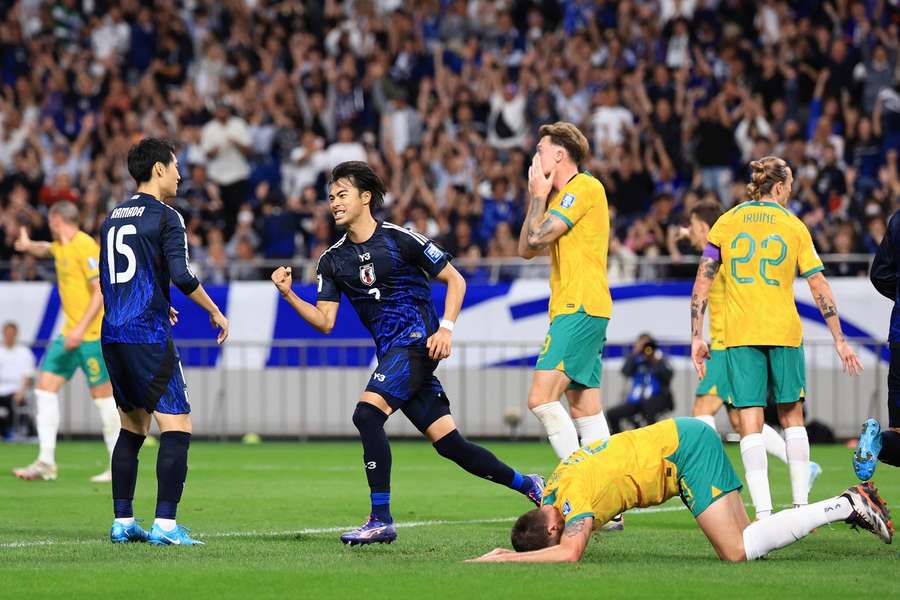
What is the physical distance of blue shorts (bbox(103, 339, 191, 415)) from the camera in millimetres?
9352

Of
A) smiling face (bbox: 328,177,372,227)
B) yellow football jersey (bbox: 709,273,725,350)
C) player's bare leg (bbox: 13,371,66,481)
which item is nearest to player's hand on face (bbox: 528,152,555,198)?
smiling face (bbox: 328,177,372,227)

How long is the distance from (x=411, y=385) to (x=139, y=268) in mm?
1842

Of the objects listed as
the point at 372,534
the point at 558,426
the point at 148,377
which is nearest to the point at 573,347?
the point at 558,426

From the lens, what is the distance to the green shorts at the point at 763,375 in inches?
399

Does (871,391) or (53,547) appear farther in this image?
(871,391)

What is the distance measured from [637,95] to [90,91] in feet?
36.1

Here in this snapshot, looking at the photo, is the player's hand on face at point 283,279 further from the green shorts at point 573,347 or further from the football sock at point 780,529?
the football sock at point 780,529

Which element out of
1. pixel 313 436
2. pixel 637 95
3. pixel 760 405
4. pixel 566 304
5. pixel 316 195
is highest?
pixel 637 95

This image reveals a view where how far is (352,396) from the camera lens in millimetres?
22531

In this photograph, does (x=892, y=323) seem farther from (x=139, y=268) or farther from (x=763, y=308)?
(x=139, y=268)

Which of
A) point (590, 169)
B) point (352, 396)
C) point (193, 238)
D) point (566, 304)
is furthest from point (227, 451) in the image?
point (566, 304)

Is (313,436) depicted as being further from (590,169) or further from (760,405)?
(760,405)

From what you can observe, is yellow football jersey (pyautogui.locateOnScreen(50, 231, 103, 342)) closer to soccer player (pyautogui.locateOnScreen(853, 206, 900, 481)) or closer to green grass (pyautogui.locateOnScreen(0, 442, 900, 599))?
green grass (pyautogui.locateOnScreen(0, 442, 900, 599))

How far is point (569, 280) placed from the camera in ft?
33.7
